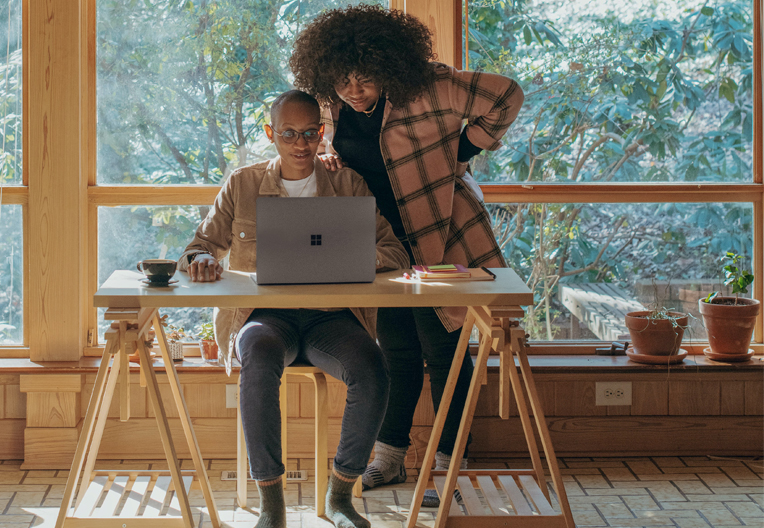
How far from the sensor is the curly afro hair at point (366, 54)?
2.22 m

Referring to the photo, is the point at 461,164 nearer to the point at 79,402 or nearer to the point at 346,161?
the point at 346,161

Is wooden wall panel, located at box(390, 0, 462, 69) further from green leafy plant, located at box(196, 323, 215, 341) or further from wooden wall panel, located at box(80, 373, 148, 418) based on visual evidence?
wooden wall panel, located at box(80, 373, 148, 418)

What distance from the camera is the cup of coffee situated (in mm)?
1901

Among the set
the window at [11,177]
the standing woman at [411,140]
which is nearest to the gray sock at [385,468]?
the standing woman at [411,140]

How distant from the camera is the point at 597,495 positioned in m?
2.47

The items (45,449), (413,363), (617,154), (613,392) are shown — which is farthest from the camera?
(617,154)

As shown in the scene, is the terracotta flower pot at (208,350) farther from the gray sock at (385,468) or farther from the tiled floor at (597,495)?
the gray sock at (385,468)

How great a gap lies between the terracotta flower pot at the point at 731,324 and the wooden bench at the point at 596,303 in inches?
Answer: 10.9

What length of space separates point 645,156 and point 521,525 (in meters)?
1.62

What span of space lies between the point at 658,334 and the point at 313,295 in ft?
5.16

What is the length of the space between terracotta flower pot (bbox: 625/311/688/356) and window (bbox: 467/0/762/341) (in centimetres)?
18

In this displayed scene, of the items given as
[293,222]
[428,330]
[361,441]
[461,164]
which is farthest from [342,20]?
[361,441]

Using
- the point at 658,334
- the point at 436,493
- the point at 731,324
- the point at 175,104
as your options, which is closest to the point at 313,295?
the point at 436,493

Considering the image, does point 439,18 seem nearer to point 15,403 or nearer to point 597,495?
point 597,495
